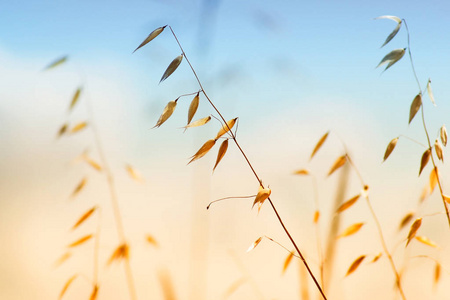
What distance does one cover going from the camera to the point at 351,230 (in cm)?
54

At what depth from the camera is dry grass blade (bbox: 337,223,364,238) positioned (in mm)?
538

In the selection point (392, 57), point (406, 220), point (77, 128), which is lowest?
point (406, 220)

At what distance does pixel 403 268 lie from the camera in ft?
2.05

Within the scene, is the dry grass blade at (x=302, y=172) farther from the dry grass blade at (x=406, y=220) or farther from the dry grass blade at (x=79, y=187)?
the dry grass blade at (x=79, y=187)

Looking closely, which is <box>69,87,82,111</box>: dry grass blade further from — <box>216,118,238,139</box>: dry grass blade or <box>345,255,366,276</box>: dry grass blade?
<box>345,255,366,276</box>: dry grass blade

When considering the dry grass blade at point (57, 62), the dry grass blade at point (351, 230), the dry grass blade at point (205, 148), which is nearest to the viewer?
the dry grass blade at point (205, 148)

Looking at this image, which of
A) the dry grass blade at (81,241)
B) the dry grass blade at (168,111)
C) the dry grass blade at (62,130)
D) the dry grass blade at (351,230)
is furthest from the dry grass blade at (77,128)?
the dry grass blade at (351,230)

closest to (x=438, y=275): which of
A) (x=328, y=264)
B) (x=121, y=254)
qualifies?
(x=328, y=264)

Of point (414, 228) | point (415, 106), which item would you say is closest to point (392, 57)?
point (415, 106)

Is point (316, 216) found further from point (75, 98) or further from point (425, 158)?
point (75, 98)

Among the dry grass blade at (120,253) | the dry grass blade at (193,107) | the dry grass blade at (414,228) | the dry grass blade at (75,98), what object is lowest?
the dry grass blade at (414,228)

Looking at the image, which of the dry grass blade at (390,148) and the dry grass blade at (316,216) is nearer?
the dry grass blade at (390,148)

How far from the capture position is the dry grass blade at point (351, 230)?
1.77ft

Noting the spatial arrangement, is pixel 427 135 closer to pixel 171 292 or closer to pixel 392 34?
pixel 392 34
